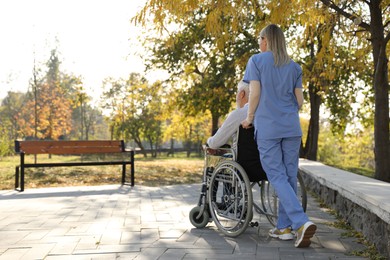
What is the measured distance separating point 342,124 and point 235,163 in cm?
1539

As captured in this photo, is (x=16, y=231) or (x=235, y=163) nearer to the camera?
(x=235, y=163)

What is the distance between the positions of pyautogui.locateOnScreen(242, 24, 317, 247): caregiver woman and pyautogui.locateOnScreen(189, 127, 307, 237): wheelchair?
0.24 m

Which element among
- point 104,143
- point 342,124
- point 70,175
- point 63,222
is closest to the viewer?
point 63,222

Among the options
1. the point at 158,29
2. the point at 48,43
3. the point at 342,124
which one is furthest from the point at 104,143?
the point at 48,43

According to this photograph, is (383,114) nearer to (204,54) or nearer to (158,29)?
(158,29)

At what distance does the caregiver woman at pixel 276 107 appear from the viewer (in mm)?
4250

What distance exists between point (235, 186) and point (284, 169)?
473 mm

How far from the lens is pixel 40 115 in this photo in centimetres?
2861

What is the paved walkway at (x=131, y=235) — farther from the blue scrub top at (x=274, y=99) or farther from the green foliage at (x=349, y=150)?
the green foliage at (x=349, y=150)

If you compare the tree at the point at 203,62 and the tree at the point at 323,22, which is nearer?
the tree at the point at 323,22

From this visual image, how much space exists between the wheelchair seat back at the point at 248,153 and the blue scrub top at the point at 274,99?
252 mm

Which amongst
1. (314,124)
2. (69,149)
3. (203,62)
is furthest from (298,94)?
(203,62)

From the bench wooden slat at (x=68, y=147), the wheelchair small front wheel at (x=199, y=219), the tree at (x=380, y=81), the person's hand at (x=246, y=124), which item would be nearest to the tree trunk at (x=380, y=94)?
the tree at (x=380, y=81)

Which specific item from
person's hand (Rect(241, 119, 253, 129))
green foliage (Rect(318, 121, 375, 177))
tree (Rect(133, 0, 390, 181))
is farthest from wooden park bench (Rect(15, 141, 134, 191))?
green foliage (Rect(318, 121, 375, 177))
